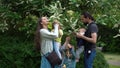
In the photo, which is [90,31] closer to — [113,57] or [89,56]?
[89,56]

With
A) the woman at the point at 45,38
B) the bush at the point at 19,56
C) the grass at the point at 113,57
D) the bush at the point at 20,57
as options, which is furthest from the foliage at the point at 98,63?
the grass at the point at 113,57

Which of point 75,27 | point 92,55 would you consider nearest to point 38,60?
point 75,27

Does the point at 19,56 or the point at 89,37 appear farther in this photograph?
the point at 19,56

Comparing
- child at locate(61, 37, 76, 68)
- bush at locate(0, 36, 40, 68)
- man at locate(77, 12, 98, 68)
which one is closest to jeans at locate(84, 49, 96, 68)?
man at locate(77, 12, 98, 68)

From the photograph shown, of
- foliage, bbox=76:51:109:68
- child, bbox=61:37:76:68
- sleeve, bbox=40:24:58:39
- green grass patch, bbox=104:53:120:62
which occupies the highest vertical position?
sleeve, bbox=40:24:58:39

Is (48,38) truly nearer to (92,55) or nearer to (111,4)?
(92,55)

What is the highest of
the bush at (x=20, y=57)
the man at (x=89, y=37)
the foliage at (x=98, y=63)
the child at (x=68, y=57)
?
the man at (x=89, y=37)

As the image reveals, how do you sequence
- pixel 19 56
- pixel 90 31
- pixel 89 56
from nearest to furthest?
pixel 90 31
pixel 89 56
pixel 19 56

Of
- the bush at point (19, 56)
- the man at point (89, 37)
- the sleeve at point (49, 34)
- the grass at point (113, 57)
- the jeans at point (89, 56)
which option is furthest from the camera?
the grass at point (113, 57)

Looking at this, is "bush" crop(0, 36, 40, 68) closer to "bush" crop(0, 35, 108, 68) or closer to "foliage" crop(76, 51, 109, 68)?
"bush" crop(0, 35, 108, 68)

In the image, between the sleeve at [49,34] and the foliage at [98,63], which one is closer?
the sleeve at [49,34]

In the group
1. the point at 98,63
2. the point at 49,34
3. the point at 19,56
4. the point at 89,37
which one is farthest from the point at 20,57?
the point at 49,34

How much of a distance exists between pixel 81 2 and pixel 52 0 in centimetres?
70

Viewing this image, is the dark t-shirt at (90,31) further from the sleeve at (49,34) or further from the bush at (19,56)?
the bush at (19,56)
